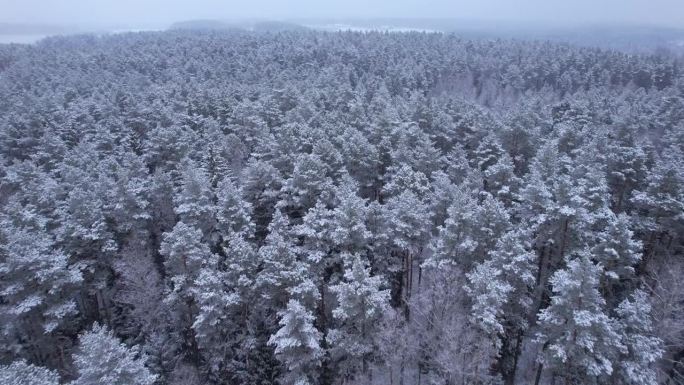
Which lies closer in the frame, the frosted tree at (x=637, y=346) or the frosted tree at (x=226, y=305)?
the frosted tree at (x=637, y=346)

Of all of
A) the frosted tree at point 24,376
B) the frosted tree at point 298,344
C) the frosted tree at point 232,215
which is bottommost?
the frosted tree at point 298,344

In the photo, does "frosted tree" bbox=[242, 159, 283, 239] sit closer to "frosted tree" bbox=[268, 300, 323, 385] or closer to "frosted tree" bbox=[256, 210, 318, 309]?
"frosted tree" bbox=[256, 210, 318, 309]

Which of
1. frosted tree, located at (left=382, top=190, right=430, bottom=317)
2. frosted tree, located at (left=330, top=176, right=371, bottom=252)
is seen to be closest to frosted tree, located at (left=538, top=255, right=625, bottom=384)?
frosted tree, located at (left=382, top=190, right=430, bottom=317)

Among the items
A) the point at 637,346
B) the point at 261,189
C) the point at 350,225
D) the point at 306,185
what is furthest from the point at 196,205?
the point at 637,346

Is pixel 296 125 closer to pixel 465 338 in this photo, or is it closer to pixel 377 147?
pixel 377 147

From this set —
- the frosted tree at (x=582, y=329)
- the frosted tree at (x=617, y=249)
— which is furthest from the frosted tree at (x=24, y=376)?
the frosted tree at (x=617, y=249)

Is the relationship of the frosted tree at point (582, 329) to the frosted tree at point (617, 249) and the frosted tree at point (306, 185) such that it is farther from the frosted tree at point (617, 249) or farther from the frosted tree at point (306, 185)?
the frosted tree at point (306, 185)
